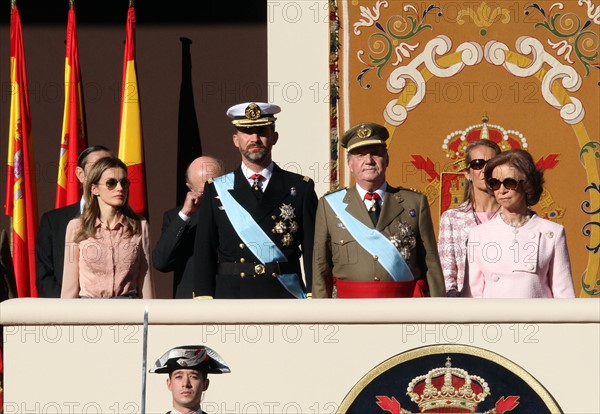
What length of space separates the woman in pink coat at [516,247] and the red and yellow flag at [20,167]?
393cm

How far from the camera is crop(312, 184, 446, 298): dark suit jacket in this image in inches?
360

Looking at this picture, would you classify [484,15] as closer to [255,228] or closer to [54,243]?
[255,228]

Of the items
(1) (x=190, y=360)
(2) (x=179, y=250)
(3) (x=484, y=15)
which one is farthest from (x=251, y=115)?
(3) (x=484, y=15)

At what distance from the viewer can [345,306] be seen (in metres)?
8.41

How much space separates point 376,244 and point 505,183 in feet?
2.35

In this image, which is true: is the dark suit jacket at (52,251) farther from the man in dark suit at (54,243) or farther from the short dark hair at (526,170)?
the short dark hair at (526,170)

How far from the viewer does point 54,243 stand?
9.98m

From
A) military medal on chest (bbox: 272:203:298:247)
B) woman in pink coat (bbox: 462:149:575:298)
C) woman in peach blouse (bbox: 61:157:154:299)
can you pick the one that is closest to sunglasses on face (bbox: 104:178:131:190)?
woman in peach blouse (bbox: 61:157:154:299)

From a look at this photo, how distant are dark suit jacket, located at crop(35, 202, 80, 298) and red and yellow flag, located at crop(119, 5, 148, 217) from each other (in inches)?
72.4

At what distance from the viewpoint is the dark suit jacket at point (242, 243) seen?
9398 mm

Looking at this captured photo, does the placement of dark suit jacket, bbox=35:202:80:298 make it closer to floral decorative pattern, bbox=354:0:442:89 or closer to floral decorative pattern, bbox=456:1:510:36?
floral decorative pattern, bbox=354:0:442:89

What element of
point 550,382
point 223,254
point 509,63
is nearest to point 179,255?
point 223,254

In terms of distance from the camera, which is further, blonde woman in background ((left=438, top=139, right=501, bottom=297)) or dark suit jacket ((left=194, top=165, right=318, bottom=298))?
blonde woman in background ((left=438, top=139, right=501, bottom=297))

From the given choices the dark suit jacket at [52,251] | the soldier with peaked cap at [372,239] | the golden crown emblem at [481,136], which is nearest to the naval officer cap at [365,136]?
the soldier with peaked cap at [372,239]
